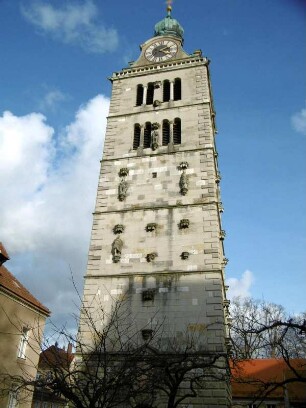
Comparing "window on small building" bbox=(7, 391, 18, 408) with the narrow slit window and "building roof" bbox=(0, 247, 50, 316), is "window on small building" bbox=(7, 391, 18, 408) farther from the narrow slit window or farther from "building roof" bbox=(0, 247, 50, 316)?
the narrow slit window

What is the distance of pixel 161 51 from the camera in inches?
1164

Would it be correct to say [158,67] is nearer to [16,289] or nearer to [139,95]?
[139,95]

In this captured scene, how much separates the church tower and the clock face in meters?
2.23

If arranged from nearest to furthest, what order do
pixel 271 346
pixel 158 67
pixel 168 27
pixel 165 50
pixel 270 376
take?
pixel 271 346 → pixel 270 376 → pixel 158 67 → pixel 165 50 → pixel 168 27

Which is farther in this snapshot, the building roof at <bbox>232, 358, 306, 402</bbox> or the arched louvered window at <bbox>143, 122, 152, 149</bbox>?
the building roof at <bbox>232, 358, 306, 402</bbox>

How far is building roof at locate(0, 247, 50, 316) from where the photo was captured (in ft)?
65.9

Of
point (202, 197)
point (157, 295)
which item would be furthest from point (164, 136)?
point (157, 295)

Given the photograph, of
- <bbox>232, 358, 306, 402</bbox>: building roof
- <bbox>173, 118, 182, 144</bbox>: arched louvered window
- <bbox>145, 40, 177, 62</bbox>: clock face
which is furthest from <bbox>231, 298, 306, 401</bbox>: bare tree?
<bbox>145, 40, 177, 62</bbox>: clock face

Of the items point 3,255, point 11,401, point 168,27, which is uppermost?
point 168,27

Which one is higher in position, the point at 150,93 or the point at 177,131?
the point at 150,93

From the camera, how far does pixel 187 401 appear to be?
49.8ft

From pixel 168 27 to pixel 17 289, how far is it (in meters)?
25.1

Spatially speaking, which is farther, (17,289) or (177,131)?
(177,131)

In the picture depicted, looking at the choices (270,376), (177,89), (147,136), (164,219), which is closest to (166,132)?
(147,136)
